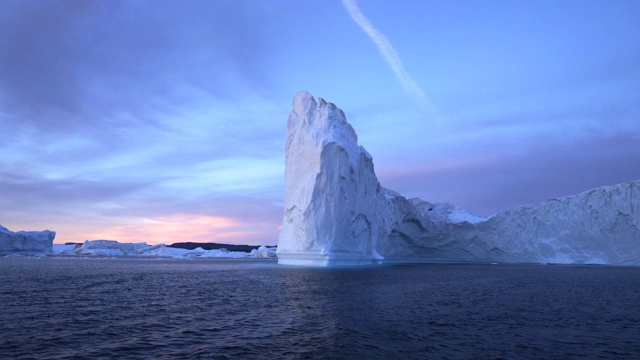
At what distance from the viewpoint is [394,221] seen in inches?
2096

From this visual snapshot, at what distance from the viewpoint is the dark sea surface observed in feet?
31.8

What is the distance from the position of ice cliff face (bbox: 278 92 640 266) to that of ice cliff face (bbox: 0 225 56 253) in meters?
56.1

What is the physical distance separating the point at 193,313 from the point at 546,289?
1907 cm

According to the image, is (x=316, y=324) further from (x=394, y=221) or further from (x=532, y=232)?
(x=532, y=232)

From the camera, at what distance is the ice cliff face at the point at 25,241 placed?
237 ft

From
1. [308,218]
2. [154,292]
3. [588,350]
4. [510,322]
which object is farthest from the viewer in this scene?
[308,218]

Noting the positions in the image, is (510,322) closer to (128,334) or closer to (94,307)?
(128,334)

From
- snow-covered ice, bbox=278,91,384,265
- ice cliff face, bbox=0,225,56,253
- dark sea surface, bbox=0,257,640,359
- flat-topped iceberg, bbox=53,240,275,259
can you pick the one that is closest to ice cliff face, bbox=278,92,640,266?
snow-covered ice, bbox=278,91,384,265

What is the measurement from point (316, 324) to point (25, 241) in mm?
81289

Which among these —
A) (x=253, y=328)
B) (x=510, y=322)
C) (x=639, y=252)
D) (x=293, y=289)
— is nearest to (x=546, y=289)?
(x=510, y=322)

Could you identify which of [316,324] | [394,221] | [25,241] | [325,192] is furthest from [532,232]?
[25,241]

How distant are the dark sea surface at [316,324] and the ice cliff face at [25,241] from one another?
62.1 m

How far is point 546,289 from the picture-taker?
23625 millimetres

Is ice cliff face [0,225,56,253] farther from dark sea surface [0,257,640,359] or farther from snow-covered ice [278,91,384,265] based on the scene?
dark sea surface [0,257,640,359]
